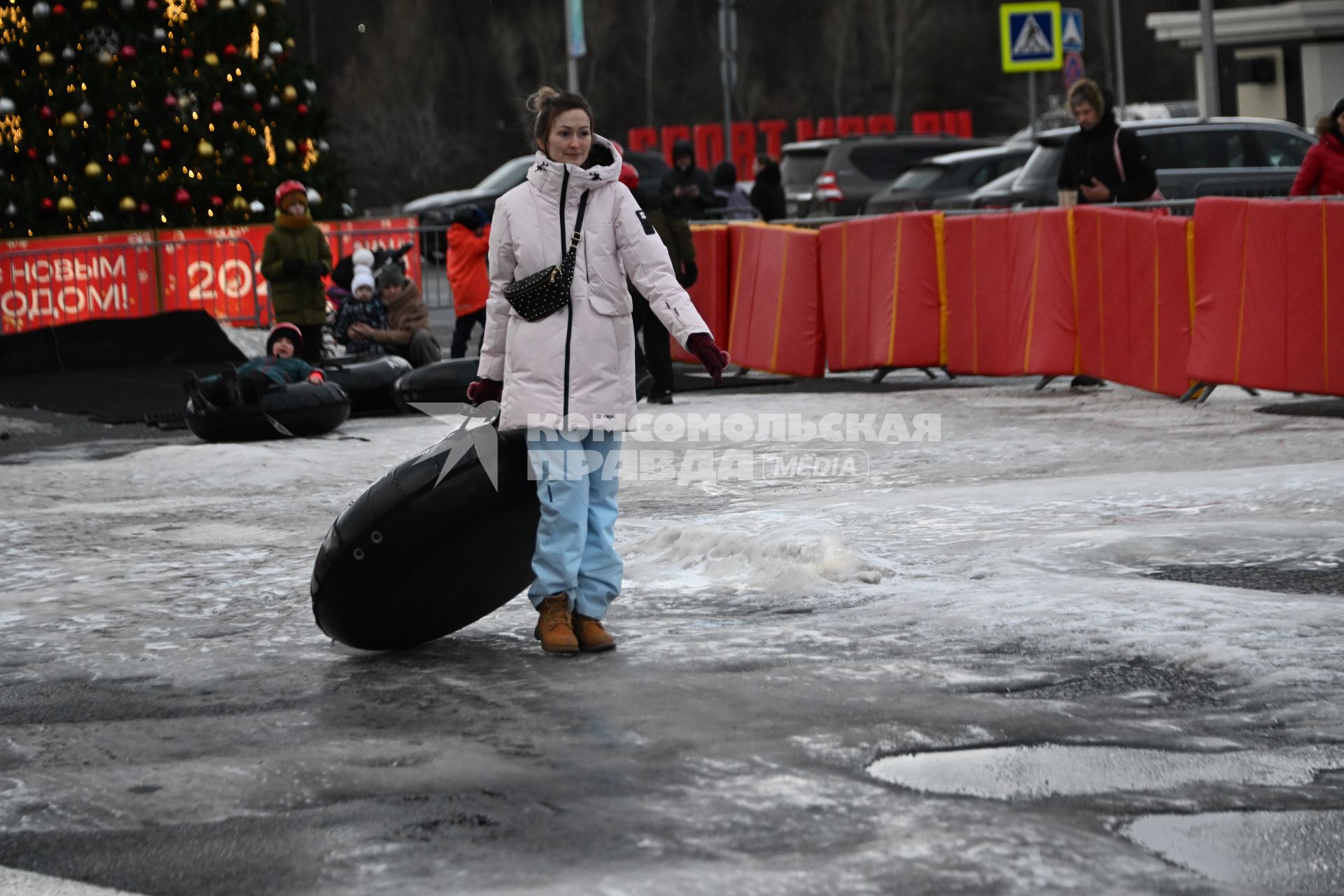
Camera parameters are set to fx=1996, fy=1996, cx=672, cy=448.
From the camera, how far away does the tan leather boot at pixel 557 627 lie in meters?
5.86

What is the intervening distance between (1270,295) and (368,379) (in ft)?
19.2

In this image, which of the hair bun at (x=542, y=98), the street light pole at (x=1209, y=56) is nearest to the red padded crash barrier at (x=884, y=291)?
the hair bun at (x=542, y=98)

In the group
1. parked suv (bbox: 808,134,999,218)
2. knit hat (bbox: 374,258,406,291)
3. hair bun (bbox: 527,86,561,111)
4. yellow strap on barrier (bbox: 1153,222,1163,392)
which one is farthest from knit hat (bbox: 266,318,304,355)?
parked suv (bbox: 808,134,999,218)

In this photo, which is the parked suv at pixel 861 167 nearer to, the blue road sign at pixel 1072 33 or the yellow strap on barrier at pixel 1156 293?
the blue road sign at pixel 1072 33

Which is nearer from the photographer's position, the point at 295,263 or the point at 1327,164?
the point at 1327,164

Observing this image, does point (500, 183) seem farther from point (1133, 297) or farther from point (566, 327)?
point (566, 327)

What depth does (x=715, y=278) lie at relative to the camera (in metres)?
16.5

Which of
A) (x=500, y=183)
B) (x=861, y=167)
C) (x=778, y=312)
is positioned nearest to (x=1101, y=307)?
(x=778, y=312)

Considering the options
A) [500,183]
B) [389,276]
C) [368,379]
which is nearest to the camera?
[368,379]

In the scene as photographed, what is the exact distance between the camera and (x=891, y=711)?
5.00 m

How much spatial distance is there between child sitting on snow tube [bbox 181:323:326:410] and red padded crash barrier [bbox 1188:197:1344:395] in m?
5.36

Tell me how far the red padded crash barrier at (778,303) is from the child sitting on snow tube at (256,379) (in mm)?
4203

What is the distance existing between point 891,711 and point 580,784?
93 centimetres

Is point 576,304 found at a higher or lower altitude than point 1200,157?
lower
